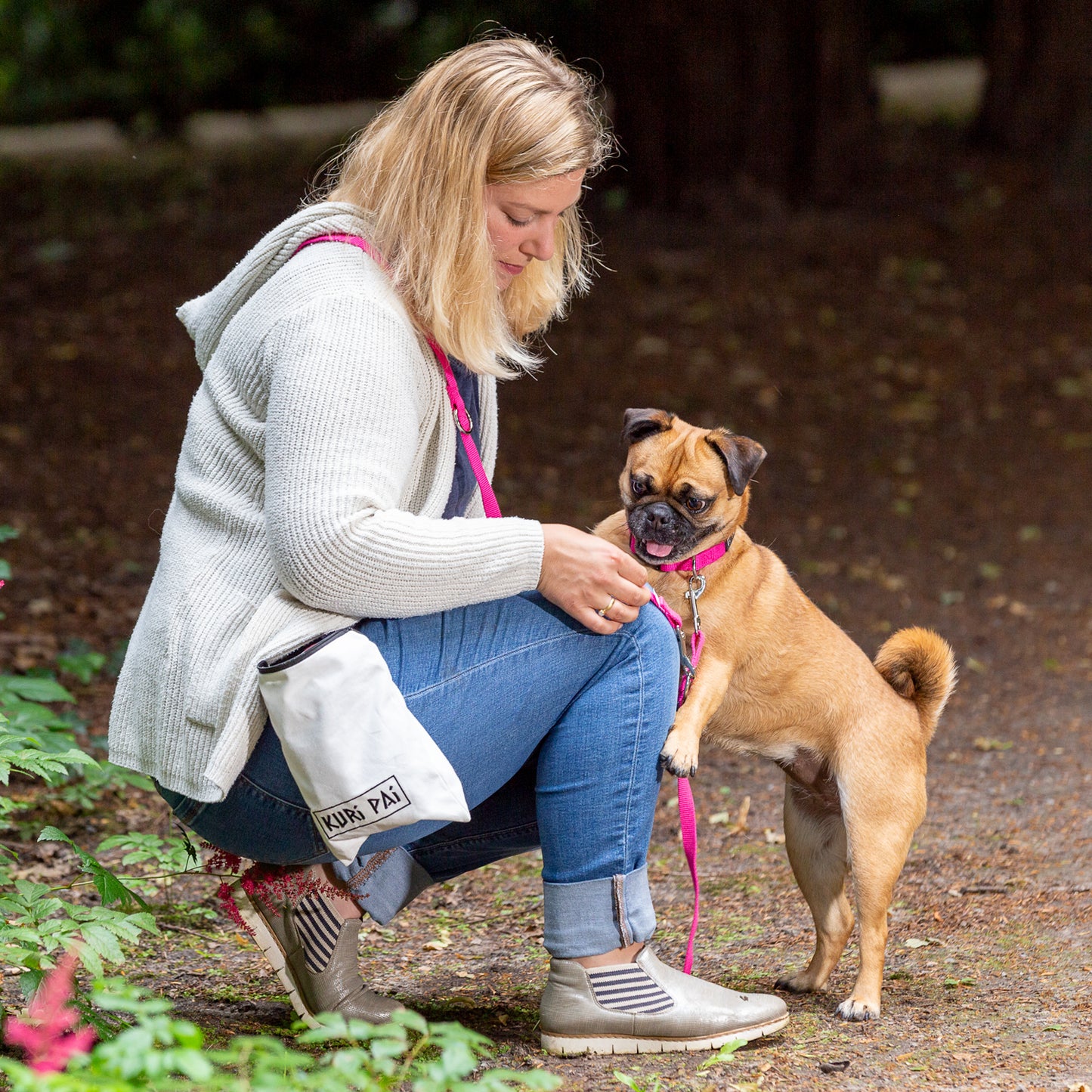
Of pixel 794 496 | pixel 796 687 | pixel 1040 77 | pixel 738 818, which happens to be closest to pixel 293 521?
pixel 796 687

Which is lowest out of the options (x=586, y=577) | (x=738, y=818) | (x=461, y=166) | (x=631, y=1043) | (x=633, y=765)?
(x=738, y=818)

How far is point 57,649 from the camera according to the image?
5.57 m

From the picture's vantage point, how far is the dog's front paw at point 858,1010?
3.04 m

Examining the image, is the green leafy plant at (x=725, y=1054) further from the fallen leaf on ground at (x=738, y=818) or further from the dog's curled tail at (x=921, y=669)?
the fallen leaf on ground at (x=738, y=818)

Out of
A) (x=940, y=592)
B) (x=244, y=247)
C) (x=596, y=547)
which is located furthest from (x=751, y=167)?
(x=596, y=547)

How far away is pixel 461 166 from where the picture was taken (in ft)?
8.64

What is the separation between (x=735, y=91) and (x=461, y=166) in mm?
8523

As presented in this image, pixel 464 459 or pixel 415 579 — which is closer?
pixel 415 579

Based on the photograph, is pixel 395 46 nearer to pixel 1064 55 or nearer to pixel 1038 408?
pixel 1064 55

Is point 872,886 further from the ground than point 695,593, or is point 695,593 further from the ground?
point 695,593

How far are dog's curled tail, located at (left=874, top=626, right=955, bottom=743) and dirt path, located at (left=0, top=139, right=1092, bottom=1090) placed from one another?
59 cm

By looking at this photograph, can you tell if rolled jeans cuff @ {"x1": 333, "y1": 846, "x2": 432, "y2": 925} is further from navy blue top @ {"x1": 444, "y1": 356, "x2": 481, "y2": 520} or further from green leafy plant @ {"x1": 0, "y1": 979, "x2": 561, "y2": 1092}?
green leafy plant @ {"x1": 0, "y1": 979, "x2": 561, "y2": 1092}

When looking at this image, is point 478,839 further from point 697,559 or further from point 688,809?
point 697,559

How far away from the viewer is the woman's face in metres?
2.71
